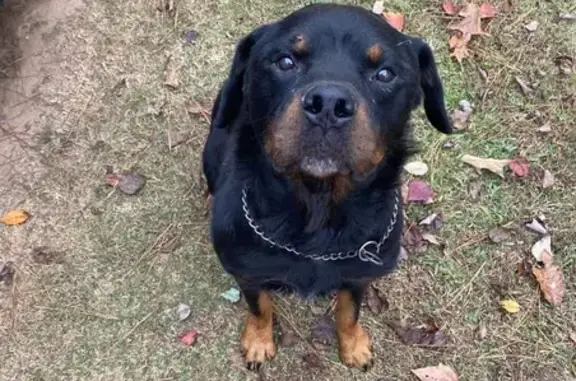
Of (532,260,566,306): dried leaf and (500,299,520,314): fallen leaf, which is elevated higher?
(532,260,566,306): dried leaf

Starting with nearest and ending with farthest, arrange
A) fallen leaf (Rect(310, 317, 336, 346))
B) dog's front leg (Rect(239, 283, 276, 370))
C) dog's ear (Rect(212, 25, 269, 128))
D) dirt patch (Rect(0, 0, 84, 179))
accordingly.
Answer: dog's ear (Rect(212, 25, 269, 128)), dog's front leg (Rect(239, 283, 276, 370)), fallen leaf (Rect(310, 317, 336, 346)), dirt patch (Rect(0, 0, 84, 179))

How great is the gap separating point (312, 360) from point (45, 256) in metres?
1.51

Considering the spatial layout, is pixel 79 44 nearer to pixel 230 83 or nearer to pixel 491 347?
pixel 230 83

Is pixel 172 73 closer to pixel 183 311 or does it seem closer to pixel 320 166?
pixel 183 311

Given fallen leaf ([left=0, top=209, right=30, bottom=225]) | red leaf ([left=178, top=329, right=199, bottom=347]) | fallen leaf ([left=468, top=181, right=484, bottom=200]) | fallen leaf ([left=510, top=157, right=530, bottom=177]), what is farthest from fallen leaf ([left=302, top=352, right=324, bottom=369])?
fallen leaf ([left=0, top=209, right=30, bottom=225])

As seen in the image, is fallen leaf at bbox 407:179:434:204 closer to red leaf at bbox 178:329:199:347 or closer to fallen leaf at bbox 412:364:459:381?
fallen leaf at bbox 412:364:459:381

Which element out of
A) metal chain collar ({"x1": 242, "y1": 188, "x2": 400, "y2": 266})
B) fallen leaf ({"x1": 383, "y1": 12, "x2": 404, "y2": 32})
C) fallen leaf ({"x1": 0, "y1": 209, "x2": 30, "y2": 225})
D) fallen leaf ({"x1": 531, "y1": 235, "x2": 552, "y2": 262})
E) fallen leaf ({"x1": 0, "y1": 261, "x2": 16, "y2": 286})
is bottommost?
fallen leaf ({"x1": 0, "y1": 261, "x2": 16, "y2": 286})

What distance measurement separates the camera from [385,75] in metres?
2.75

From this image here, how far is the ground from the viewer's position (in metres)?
4.03

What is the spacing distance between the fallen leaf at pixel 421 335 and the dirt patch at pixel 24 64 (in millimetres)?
2286

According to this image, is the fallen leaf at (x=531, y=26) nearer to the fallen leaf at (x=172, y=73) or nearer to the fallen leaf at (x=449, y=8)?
the fallen leaf at (x=449, y=8)

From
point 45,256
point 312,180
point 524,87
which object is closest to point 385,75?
point 312,180

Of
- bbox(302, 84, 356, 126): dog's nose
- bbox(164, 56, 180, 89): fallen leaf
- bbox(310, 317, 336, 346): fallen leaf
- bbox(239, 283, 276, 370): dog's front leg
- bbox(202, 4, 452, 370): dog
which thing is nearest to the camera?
bbox(302, 84, 356, 126): dog's nose

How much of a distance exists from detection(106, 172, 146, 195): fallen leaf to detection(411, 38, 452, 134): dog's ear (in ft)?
6.08
